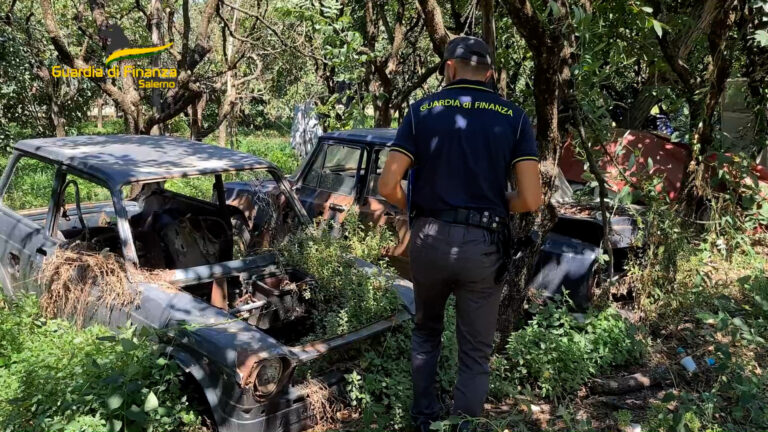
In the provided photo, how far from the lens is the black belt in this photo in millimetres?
2783

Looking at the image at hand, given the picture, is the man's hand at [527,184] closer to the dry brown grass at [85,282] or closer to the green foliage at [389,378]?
the green foliage at [389,378]

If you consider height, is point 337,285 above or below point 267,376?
above

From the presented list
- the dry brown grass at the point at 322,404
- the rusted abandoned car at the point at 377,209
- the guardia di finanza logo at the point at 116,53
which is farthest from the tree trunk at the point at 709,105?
the guardia di finanza logo at the point at 116,53

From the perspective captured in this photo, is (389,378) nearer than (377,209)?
Yes

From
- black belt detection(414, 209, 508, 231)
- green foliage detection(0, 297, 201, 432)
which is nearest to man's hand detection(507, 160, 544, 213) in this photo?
black belt detection(414, 209, 508, 231)

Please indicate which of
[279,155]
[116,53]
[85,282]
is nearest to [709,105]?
[85,282]

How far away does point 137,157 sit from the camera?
416cm

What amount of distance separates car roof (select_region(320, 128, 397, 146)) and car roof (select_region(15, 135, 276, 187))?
1.48 meters

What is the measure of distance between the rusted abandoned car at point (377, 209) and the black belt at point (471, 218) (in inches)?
73.2

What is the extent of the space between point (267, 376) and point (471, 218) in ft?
4.26

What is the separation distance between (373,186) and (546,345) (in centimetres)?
246

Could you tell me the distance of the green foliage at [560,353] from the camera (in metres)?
3.74

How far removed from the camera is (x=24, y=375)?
3.06 metres

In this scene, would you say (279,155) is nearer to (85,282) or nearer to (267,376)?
(85,282)
